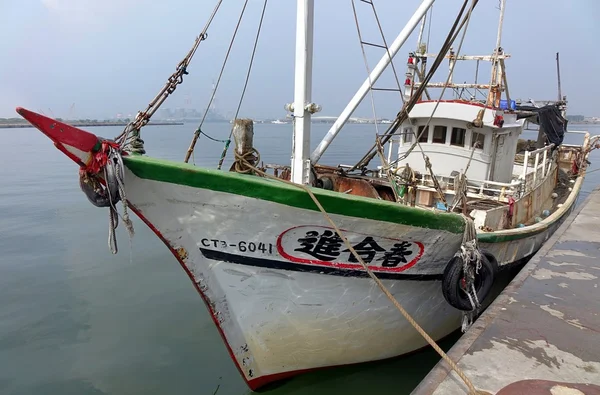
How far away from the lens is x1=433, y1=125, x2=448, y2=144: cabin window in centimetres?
816

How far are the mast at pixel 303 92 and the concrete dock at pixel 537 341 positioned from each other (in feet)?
8.60

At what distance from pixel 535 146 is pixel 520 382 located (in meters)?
14.1

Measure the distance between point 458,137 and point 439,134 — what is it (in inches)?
14.8

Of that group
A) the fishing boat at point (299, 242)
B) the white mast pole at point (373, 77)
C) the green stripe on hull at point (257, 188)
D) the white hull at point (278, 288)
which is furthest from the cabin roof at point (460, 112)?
the green stripe on hull at point (257, 188)

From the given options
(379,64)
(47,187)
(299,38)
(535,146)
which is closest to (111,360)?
(299,38)

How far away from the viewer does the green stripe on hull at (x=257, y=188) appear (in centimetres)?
370

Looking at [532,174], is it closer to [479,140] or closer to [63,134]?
[479,140]

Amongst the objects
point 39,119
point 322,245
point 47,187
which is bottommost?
point 47,187

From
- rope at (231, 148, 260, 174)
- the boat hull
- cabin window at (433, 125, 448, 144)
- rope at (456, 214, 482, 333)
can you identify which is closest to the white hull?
the boat hull

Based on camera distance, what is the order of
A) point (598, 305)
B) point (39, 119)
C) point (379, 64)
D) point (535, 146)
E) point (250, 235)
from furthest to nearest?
point (535, 146), point (379, 64), point (598, 305), point (250, 235), point (39, 119)

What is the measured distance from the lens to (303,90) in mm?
4812

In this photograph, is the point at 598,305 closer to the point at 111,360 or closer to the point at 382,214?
the point at 382,214

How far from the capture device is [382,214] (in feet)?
13.6

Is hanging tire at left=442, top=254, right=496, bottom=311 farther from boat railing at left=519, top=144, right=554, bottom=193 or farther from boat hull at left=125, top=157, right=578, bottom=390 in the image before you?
boat railing at left=519, top=144, right=554, bottom=193
